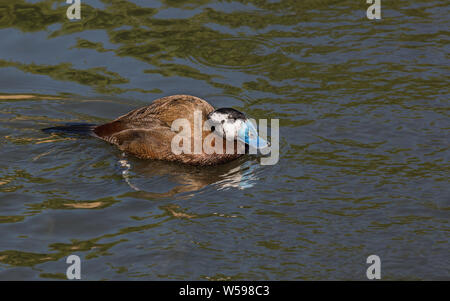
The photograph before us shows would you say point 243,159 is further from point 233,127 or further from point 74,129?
point 74,129

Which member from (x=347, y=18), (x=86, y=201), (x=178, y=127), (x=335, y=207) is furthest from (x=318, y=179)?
(x=347, y=18)

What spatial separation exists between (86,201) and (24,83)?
339 cm

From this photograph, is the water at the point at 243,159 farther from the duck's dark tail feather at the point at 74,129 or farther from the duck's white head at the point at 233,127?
the duck's white head at the point at 233,127

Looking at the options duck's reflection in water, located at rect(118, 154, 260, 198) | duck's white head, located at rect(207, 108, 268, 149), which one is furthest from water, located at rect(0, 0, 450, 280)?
duck's white head, located at rect(207, 108, 268, 149)

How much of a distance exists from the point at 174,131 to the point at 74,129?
4.19 feet

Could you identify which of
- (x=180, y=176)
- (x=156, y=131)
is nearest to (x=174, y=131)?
(x=156, y=131)

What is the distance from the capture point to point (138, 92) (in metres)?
9.96

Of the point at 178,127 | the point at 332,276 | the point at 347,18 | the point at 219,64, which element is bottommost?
the point at 332,276

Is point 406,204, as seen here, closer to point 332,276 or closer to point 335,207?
point 335,207

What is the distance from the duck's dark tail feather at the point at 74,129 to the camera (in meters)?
8.91

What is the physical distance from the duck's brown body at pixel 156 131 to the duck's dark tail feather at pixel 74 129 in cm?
12

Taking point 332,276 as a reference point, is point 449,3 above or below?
above

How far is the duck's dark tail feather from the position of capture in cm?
891

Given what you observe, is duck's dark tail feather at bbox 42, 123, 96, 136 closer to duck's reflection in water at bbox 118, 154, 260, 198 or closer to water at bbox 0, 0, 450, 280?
water at bbox 0, 0, 450, 280
